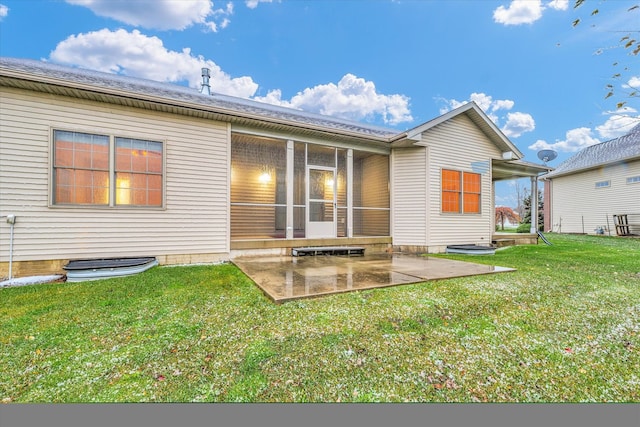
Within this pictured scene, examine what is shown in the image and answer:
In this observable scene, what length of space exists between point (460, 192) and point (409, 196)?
184 cm

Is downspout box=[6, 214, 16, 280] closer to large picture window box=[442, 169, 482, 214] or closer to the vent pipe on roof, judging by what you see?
the vent pipe on roof

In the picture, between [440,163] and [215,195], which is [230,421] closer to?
[215,195]

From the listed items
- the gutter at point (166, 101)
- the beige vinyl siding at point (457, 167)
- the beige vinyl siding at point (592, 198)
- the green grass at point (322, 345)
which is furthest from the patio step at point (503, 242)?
the beige vinyl siding at point (592, 198)

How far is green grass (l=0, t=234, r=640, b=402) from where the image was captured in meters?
1.77

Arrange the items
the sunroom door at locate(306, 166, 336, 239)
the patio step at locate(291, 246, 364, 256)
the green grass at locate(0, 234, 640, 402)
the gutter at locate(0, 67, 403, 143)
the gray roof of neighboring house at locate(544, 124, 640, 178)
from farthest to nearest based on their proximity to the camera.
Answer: the gray roof of neighboring house at locate(544, 124, 640, 178), the sunroom door at locate(306, 166, 336, 239), the patio step at locate(291, 246, 364, 256), the gutter at locate(0, 67, 403, 143), the green grass at locate(0, 234, 640, 402)

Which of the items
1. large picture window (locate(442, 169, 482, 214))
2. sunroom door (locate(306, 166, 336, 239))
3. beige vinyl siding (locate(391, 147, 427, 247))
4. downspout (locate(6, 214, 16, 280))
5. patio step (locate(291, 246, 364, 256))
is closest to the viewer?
downspout (locate(6, 214, 16, 280))

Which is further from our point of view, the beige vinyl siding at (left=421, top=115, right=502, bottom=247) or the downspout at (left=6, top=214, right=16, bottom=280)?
the beige vinyl siding at (left=421, top=115, right=502, bottom=247)

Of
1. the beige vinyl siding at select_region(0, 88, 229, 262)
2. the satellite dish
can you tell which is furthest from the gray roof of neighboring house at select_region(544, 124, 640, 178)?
the beige vinyl siding at select_region(0, 88, 229, 262)

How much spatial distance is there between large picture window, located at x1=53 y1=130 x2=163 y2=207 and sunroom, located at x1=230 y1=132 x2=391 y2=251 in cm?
214

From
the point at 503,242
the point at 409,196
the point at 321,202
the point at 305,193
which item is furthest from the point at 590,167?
the point at 305,193

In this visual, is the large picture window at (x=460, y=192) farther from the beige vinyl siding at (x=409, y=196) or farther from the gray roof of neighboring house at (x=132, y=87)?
the gray roof of neighboring house at (x=132, y=87)

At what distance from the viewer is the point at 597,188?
1545cm

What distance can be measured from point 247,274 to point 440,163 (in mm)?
6769

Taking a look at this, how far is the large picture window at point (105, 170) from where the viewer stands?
16.4 ft
